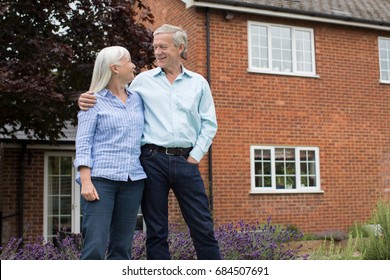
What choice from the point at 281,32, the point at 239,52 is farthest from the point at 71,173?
the point at 281,32

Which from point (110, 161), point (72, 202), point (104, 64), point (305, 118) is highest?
point (305, 118)

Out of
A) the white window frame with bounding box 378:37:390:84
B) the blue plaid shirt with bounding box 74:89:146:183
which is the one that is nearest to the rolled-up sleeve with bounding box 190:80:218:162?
the blue plaid shirt with bounding box 74:89:146:183

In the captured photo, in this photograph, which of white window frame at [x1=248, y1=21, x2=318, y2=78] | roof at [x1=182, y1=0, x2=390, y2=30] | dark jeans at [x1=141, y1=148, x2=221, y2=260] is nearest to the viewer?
dark jeans at [x1=141, y1=148, x2=221, y2=260]

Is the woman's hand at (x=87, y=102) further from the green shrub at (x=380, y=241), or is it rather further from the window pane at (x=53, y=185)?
the window pane at (x=53, y=185)

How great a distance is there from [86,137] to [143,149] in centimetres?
42

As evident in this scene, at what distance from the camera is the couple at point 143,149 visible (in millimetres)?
3605

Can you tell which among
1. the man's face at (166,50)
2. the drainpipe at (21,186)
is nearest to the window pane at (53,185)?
the drainpipe at (21,186)

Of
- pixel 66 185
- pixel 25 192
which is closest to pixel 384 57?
pixel 66 185

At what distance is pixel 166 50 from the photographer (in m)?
3.97

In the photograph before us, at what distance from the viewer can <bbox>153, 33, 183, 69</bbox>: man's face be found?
3.95m

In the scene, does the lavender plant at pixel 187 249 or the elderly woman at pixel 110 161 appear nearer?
the elderly woman at pixel 110 161

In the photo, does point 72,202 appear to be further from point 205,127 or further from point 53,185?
point 205,127

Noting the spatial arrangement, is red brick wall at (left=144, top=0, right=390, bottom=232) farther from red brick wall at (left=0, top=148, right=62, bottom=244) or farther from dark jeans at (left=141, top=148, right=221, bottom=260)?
dark jeans at (left=141, top=148, right=221, bottom=260)

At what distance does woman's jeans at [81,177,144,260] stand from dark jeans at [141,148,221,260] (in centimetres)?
10
